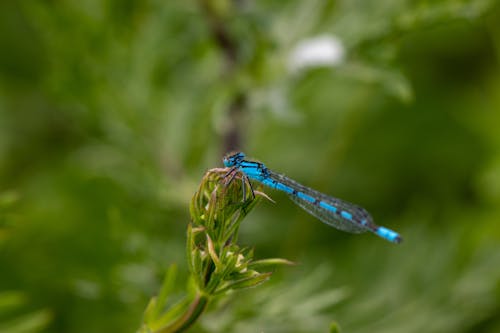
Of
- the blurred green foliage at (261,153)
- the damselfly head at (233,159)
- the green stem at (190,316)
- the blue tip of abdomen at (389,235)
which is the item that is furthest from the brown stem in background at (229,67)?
the green stem at (190,316)

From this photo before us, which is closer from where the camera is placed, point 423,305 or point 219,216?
point 219,216

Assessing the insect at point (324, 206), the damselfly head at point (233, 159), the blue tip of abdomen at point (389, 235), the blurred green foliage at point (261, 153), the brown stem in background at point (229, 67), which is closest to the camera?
the damselfly head at point (233, 159)

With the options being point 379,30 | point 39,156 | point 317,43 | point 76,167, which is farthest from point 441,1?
point 39,156

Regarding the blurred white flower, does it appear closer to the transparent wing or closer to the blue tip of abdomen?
the transparent wing

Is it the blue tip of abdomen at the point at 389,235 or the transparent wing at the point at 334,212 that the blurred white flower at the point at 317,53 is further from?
the blue tip of abdomen at the point at 389,235

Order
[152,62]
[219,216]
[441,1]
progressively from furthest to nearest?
[152,62], [441,1], [219,216]

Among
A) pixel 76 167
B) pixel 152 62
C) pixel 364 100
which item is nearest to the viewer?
pixel 152 62

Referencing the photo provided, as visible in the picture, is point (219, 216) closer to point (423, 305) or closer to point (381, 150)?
point (423, 305)
